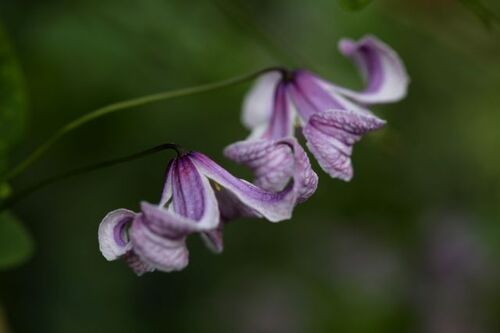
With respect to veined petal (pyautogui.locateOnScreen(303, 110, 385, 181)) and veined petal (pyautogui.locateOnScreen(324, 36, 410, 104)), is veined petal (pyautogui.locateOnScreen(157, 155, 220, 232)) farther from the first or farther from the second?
veined petal (pyautogui.locateOnScreen(324, 36, 410, 104))

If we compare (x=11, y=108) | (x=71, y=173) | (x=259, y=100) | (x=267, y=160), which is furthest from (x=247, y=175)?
(x=267, y=160)

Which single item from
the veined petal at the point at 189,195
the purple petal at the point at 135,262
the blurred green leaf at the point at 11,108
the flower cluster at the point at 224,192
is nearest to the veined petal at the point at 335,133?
the flower cluster at the point at 224,192

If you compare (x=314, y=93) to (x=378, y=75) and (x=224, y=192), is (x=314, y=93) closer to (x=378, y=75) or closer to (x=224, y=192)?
(x=378, y=75)

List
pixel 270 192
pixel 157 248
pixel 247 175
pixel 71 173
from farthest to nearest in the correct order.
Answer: pixel 247 175, pixel 71 173, pixel 270 192, pixel 157 248

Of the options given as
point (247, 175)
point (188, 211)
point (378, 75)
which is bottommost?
point (247, 175)

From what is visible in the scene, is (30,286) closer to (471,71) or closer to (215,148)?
(215,148)

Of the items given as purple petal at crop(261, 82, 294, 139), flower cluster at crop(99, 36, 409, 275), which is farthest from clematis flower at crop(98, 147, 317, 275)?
purple petal at crop(261, 82, 294, 139)

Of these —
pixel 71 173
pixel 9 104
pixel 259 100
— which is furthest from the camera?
pixel 259 100
